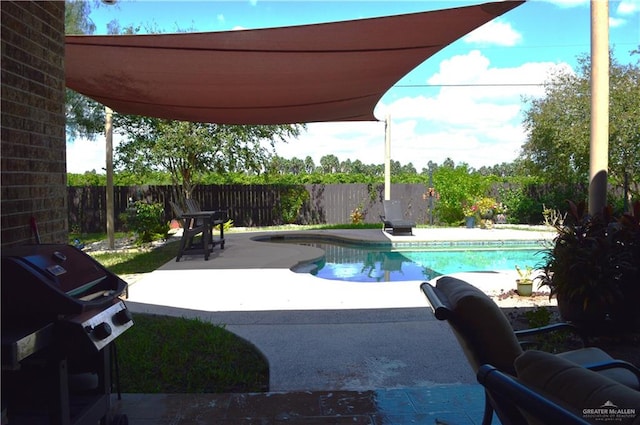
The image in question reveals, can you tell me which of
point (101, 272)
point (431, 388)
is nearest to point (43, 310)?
point (101, 272)

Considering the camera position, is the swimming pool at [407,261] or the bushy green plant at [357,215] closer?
the swimming pool at [407,261]

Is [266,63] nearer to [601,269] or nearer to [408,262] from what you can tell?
[601,269]

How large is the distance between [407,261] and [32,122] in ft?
25.1

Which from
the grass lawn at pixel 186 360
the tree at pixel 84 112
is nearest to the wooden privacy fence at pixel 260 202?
the tree at pixel 84 112

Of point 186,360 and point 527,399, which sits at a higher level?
point 527,399

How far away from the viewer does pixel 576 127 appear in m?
13.0

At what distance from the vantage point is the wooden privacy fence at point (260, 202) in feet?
45.6

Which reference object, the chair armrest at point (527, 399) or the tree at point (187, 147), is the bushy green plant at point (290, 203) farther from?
the chair armrest at point (527, 399)

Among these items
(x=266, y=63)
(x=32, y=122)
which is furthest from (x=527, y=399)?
(x=266, y=63)

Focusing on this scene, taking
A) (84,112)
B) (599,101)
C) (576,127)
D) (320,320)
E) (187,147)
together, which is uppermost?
(84,112)

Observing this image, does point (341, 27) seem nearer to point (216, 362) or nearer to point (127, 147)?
point (216, 362)

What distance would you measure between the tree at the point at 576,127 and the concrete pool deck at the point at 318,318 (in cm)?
788

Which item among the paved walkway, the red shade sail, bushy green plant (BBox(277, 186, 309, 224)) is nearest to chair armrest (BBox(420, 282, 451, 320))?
the paved walkway

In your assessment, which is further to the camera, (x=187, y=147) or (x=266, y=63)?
(x=187, y=147)
